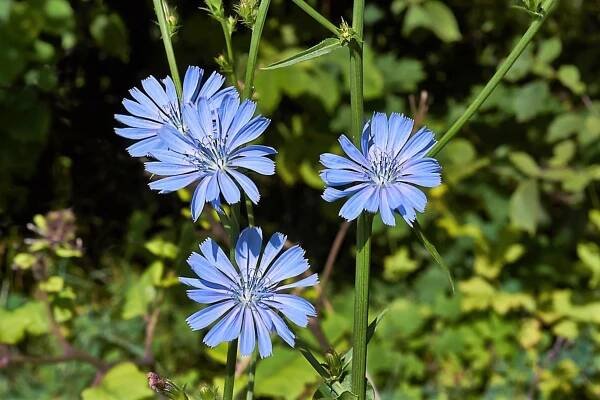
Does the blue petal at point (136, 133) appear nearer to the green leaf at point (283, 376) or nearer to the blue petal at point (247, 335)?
the blue petal at point (247, 335)

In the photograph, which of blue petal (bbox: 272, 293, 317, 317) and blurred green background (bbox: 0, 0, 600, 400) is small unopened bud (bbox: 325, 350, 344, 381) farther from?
blurred green background (bbox: 0, 0, 600, 400)

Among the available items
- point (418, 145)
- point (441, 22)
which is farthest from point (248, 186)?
point (441, 22)

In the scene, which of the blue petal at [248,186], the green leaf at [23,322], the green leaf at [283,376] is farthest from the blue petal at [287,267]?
the green leaf at [23,322]

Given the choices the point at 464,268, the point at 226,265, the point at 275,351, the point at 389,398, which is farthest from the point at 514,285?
the point at 226,265

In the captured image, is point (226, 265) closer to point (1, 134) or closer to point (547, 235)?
point (1, 134)

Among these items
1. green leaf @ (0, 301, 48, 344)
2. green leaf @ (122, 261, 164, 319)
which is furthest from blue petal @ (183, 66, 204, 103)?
green leaf @ (0, 301, 48, 344)

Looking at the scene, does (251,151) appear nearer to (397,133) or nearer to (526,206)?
(397,133)
